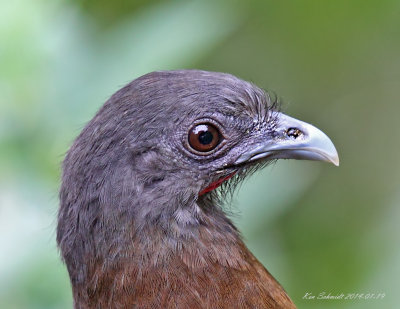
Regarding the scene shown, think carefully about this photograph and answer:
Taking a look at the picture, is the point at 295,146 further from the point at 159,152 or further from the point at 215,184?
the point at 159,152

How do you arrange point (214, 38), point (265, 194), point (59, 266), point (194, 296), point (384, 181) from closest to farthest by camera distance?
point (194, 296)
point (59, 266)
point (265, 194)
point (214, 38)
point (384, 181)

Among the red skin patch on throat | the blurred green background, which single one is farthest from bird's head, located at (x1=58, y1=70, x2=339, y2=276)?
the blurred green background

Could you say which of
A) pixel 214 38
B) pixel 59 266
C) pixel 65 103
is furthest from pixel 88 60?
pixel 59 266

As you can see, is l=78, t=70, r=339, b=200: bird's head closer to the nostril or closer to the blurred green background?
the nostril

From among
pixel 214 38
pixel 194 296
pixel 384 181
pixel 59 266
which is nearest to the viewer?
pixel 194 296

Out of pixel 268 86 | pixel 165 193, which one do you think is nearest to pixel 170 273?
pixel 165 193

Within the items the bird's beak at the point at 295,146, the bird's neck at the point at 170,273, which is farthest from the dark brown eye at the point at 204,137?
the bird's neck at the point at 170,273

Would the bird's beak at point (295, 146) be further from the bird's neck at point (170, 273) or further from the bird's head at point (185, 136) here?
the bird's neck at point (170, 273)

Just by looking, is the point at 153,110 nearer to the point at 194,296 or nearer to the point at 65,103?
the point at 194,296
